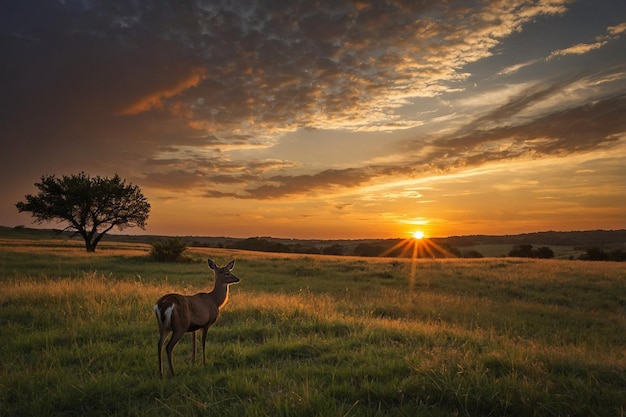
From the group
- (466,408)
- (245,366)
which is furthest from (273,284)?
(466,408)

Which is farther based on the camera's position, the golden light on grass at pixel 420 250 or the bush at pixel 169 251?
the golden light on grass at pixel 420 250

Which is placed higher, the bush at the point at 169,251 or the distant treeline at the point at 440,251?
the bush at the point at 169,251

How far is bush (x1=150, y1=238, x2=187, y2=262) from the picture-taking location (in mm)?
35812

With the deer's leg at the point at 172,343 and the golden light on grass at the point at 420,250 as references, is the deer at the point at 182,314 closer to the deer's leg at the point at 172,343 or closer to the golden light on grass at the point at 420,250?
the deer's leg at the point at 172,343

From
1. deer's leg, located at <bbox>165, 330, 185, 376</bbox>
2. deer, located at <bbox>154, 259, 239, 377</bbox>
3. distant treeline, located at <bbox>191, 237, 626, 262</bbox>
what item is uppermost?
deer, located at <bbox>154, 259, 239, 377</bbox>

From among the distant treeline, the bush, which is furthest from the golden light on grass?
the bush

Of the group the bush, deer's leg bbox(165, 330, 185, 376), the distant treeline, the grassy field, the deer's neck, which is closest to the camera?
the grassy field

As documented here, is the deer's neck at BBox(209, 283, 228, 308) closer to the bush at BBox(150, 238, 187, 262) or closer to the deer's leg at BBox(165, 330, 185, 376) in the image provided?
the deer's leg at BBox(165, 330, 185, 376)

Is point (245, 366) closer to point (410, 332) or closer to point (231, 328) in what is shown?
point (231, 328)

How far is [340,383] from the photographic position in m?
6.25

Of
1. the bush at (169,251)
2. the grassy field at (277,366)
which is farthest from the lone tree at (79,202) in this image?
the grassy field at (277,366)

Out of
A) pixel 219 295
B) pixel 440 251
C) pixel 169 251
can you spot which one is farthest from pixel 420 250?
pixel 219 295

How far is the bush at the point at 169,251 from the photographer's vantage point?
117ft

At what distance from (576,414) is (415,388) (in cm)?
211
